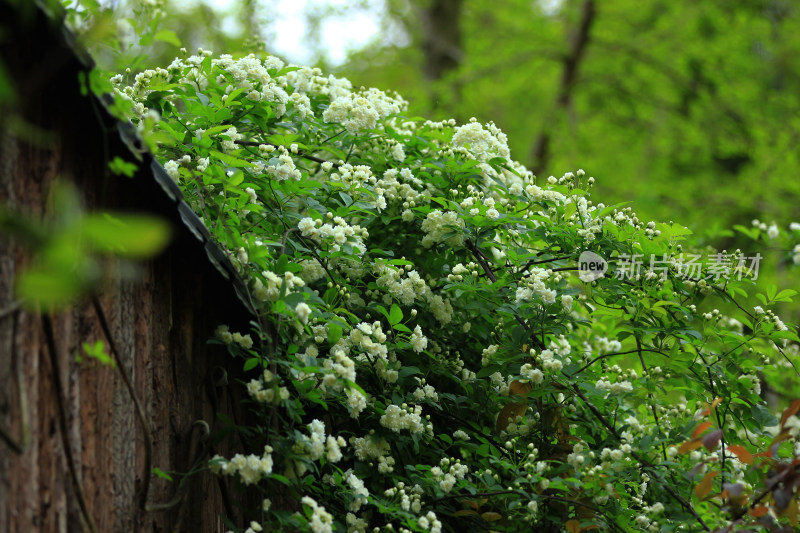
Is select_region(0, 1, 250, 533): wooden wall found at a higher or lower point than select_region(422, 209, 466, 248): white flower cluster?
lower

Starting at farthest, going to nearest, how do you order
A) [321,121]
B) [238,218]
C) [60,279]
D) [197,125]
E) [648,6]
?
[648,6], [321,121], [197,125], [238,218], [60,279]

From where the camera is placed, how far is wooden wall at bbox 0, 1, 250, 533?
157 cm

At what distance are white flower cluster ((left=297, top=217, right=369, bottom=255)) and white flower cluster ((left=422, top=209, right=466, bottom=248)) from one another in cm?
40

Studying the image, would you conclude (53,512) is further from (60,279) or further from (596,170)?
(596,170)

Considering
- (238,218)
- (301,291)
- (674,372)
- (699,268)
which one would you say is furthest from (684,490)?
(238,218)

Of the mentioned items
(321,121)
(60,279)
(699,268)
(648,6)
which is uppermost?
(648,6)

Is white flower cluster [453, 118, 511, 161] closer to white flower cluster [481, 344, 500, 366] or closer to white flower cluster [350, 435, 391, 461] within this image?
white flower cluster [481, 344, 500, 366]

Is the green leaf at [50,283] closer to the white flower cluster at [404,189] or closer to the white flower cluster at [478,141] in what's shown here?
the white flower cluster at [404,189]

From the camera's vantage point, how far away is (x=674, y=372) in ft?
10.1

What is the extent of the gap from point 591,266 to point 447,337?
69 centimetres

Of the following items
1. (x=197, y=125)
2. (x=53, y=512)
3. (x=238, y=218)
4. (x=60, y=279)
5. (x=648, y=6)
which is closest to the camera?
(x=60, y=279)

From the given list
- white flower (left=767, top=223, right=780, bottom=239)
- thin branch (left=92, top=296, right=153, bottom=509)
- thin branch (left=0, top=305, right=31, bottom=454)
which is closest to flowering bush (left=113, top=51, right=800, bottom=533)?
thin branch (left=92, top=296, right=153, bottom=509)

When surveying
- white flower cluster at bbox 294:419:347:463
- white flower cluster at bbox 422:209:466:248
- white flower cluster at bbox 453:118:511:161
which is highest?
white flower cluster at bbox 453:118:511:161

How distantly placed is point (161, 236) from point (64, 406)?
0.83 meters
